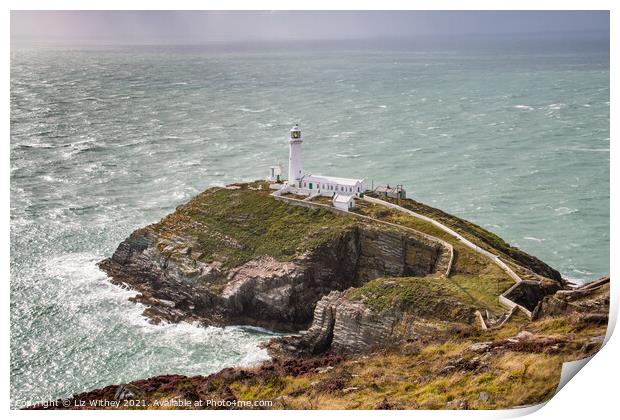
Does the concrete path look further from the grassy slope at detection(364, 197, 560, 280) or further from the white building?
the white building

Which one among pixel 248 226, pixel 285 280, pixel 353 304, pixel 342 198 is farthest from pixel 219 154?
pixel 353 304

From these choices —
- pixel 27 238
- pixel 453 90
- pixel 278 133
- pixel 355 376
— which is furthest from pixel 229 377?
pixel 453 90

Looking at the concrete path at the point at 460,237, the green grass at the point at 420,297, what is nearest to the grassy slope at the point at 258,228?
the concrete path at the point at 460,237

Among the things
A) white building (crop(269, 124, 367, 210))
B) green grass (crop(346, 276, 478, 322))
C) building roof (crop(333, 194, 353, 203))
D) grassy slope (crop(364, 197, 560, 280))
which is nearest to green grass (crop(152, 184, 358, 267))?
building roof (crop(333, 194, 353, 203))

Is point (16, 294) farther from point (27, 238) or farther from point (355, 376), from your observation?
Answer: point (355, 376)

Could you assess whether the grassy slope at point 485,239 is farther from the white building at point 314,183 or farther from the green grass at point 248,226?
the green grass at point 248,226

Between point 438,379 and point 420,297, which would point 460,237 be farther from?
point 438,379
